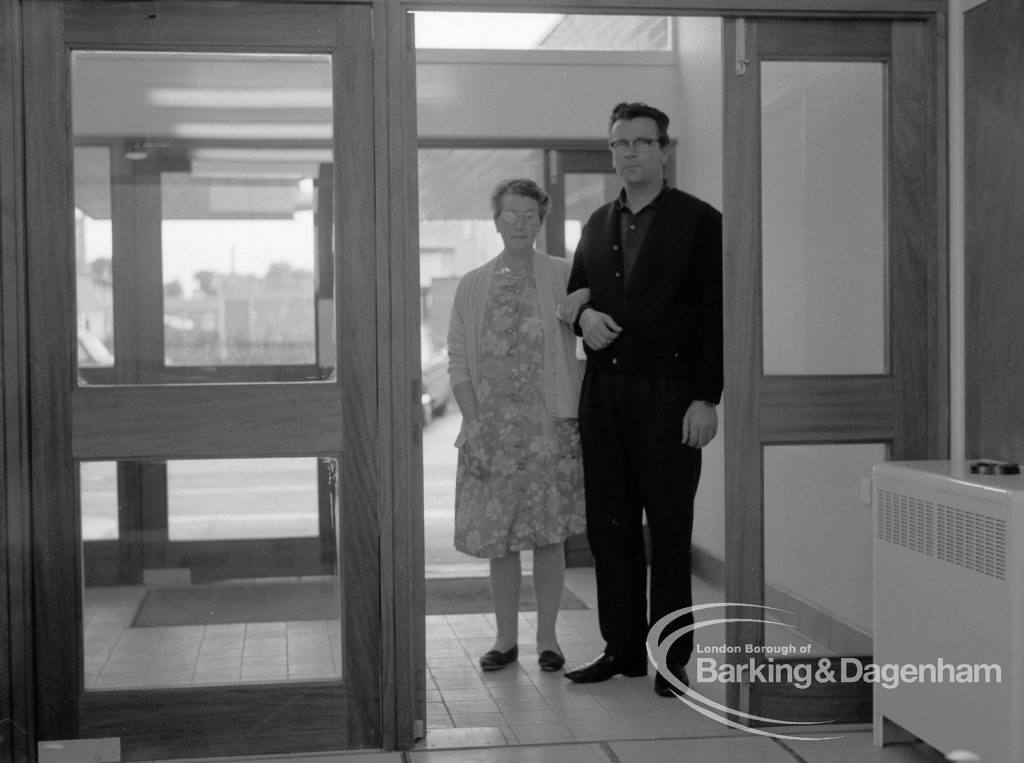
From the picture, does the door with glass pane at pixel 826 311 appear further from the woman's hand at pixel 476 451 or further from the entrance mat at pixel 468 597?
the entrance mat at pixel 468 597

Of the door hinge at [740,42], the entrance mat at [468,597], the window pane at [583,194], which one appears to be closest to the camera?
the door hinge at [740,42]

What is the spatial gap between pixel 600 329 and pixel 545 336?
27 centimetres

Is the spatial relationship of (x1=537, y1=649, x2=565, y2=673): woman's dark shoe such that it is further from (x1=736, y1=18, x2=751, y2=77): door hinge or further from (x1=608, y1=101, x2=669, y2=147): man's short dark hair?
(x1=736, y1=18, x2=751, y2=77): door hinge

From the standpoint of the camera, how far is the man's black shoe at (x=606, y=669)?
375cm

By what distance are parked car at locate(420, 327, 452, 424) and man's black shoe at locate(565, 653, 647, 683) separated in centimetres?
702

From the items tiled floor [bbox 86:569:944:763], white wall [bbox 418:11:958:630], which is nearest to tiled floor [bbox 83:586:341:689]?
tiled floor [bbox 86:569:944:763]

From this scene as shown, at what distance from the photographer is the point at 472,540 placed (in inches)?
151

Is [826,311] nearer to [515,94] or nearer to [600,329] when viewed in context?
[600,329]

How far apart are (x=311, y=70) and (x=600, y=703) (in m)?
1.92

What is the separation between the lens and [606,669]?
12.3ft

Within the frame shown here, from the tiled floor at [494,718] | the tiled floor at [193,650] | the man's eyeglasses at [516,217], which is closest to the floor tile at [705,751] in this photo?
the tiled floor at [494,718]

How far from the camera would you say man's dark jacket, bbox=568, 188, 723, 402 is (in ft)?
11.8

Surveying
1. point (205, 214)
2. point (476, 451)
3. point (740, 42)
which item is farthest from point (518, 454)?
point (740, 42)

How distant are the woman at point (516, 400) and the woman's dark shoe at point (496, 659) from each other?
13 centimetres
